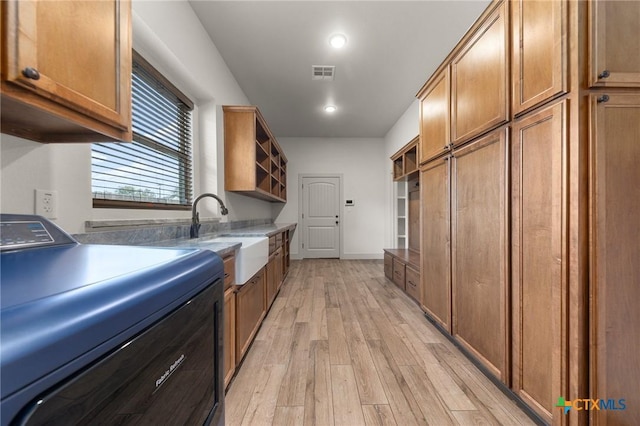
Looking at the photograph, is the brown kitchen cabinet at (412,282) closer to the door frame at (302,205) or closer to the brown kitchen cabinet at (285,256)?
the brown kitchen cabinet at (285,256)

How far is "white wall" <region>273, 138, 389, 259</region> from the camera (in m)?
6.10

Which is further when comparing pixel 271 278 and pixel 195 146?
pixel 271 278

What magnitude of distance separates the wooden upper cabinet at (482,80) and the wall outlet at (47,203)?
2265 millimetres

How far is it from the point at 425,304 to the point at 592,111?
197 cm

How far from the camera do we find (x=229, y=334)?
1582mm

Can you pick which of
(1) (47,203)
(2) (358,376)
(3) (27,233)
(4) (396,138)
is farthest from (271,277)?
(4) (396,138)

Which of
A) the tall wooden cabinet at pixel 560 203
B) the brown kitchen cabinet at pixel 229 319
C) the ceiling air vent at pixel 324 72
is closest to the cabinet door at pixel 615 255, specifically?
the tall wooden cabinet at pixel 560 203

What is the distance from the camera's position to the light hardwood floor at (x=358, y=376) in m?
1.40

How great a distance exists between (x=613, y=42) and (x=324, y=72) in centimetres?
268

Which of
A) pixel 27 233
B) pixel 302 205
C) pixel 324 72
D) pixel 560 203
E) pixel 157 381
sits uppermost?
pixel 324 72

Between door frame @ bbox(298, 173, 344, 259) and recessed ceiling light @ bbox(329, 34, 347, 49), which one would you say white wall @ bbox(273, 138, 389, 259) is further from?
recessed ceiling light @ bbox(329, 34, 347, 49)

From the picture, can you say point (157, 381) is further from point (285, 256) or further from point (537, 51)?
point (285, 256)

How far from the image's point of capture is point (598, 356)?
3.54 feet

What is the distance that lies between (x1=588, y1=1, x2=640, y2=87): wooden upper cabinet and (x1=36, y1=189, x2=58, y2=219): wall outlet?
7.61 feet
